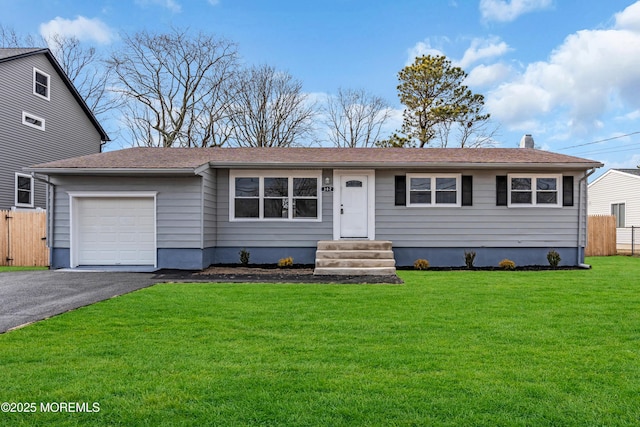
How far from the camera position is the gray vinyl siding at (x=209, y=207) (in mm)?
11188

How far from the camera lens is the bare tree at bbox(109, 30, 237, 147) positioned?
26.0 metres

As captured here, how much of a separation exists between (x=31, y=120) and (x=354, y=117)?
60.7ft

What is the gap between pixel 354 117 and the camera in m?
28.7

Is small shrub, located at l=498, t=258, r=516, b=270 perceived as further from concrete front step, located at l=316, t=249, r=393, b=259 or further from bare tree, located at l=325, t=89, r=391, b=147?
bare tree, located at l=325, t=89, r=391, b=147

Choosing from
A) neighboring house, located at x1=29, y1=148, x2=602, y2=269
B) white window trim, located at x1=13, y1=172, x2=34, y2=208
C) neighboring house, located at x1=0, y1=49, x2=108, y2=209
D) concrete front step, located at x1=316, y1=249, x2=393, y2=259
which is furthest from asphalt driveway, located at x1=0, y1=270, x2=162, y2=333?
neighboring house, located at x1=0, y1=49, x2=108, y2=209

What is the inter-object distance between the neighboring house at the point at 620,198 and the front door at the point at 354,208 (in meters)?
14.5

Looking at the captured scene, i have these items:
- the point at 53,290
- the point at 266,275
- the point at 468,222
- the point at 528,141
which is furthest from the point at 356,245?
the point at 528,141

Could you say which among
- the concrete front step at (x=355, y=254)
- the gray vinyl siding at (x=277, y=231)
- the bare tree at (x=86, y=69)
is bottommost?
the concrete front step at (x=355, y=254)

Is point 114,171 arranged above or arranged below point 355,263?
above

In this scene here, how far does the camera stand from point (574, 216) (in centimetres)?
1216

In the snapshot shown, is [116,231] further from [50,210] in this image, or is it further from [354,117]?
[354,117]

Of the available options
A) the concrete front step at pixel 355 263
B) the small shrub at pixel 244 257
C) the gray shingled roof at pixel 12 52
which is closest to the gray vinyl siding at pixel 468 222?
the concrete front step at pixel 355 263

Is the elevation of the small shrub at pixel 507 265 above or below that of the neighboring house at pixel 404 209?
below

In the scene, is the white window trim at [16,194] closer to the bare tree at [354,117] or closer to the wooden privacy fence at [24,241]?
the wooden privacy fence at [24,241]
